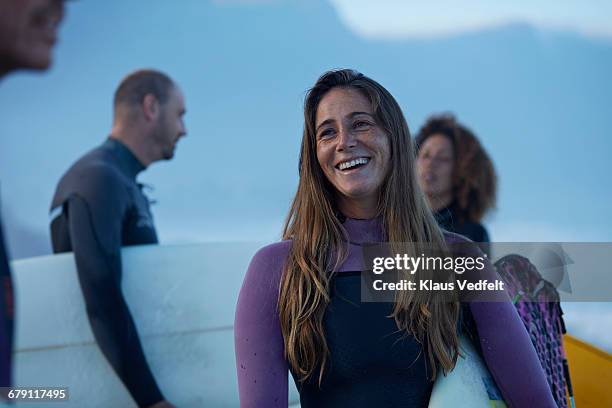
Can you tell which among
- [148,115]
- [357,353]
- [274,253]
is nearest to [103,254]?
[148,115]

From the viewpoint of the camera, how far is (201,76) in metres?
2.46

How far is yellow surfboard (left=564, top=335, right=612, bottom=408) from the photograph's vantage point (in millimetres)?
2148

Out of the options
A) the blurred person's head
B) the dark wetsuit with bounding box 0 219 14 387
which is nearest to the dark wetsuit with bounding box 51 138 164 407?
the blurred person's head

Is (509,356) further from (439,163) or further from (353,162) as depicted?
(439,163)

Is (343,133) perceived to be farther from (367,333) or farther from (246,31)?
(246,31)

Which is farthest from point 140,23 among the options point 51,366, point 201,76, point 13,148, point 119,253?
point 51,366

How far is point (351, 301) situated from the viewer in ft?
4.75

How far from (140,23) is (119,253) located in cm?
83

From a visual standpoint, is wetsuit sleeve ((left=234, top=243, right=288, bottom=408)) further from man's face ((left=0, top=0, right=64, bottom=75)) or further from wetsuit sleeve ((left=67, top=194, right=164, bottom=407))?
man's face ((left=0, top=0, right=64, bottom=75))

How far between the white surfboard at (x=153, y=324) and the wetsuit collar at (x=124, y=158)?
0.85 feet

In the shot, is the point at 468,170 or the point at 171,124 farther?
the point at 468,170

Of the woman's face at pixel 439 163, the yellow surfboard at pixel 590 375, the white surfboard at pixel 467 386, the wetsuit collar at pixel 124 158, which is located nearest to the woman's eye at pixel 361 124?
the white surfboard at pixel 467 386

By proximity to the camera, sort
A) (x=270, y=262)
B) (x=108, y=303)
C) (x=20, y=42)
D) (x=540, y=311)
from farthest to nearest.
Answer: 1. (x=108, y=303)
2. (x=540, y=311)
3. (x=270, y=262)
4. (x=20, y=42)

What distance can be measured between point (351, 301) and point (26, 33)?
871 mm
